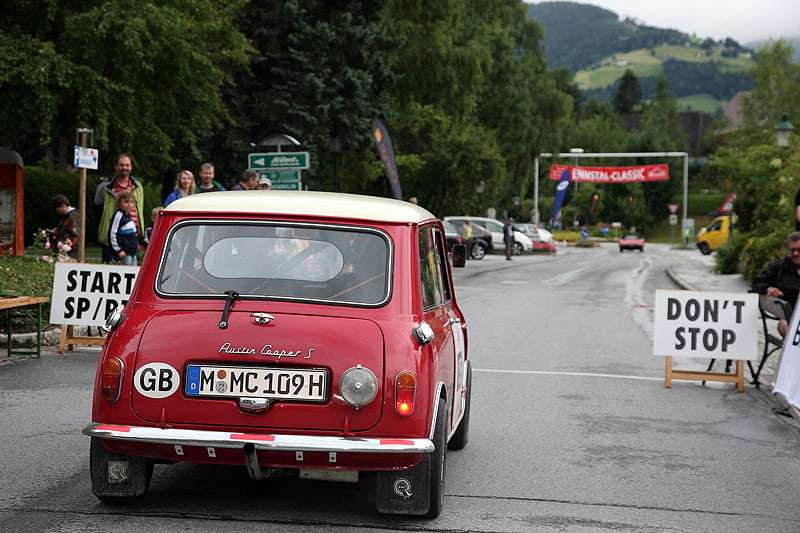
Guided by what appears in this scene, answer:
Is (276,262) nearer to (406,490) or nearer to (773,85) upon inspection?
(406,490)

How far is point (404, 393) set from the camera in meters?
5.63

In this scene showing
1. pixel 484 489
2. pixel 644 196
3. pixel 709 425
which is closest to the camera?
pixel 484 489

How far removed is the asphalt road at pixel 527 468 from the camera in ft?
19.6

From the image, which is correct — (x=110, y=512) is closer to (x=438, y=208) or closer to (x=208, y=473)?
(x=208, y=473)

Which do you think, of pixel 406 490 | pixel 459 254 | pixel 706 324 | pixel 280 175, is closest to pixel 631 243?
pixel 280 175

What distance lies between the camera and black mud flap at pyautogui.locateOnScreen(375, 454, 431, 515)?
578cm

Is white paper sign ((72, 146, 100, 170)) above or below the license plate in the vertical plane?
above

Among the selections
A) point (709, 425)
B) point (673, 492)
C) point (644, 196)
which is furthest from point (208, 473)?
point (644, 196)

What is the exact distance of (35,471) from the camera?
6.89 metres

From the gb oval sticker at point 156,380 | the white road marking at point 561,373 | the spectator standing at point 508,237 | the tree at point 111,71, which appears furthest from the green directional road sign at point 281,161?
Result: the spectator standing at point 508,237

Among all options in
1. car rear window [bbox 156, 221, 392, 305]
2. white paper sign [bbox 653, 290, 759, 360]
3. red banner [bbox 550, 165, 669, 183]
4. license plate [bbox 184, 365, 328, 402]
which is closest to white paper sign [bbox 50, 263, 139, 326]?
white paper sign [bbox 653, 290, 759, 360]

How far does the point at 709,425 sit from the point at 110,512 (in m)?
5.49

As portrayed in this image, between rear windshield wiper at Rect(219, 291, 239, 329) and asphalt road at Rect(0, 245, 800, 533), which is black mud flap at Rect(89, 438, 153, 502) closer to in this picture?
asphalt road at Rect(0, 245, 800, 533)

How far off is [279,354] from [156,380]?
24.4 inches
